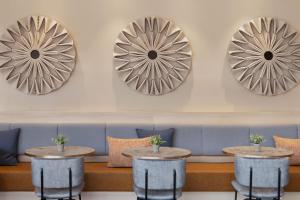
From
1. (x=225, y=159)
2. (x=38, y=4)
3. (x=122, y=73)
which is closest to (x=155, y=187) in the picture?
(x=225, y=159)

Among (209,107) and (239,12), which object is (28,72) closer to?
(209,107)

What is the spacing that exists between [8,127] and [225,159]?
262cm

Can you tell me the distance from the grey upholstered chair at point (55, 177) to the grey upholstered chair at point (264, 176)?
4.99 feet

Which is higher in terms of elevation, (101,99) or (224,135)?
(101,99)

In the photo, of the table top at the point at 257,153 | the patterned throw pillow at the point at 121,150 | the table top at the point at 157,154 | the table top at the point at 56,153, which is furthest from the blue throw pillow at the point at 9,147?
the table top at the point at 257,153

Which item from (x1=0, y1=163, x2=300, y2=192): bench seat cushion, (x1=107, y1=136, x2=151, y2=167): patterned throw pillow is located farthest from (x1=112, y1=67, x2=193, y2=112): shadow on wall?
(x1=0, y1=163, x2=300, y2=192): bench seat cushion

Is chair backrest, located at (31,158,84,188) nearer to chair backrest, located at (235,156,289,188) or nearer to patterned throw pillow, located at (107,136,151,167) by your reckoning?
patterned throw pillow, located at (107,136,151,167)

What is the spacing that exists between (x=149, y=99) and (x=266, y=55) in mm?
1538

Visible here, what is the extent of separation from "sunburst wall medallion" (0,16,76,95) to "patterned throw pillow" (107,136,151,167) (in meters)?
1.13

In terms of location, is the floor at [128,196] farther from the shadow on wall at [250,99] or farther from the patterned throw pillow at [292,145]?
the shadow on wall at [250,99]

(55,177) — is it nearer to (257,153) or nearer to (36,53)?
(257,153)

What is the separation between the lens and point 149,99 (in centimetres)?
525

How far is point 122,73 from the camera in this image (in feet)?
17.1

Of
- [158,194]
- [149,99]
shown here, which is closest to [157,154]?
[158,194]
